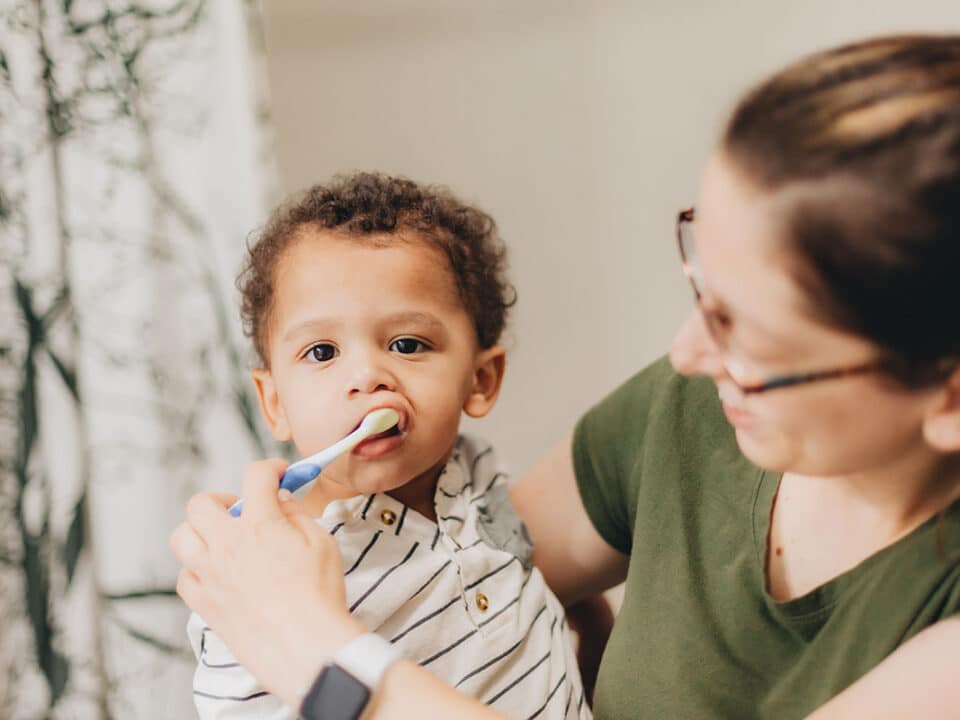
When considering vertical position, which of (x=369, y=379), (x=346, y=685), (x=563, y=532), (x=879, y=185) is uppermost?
(x=879, y=185)

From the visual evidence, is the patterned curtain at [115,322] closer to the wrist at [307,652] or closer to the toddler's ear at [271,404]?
the toddler's ear at [271,404]

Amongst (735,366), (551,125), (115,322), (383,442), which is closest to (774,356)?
(735,366)

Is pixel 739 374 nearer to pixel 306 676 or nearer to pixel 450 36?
pixel 306 676

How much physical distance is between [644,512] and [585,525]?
0.13 m

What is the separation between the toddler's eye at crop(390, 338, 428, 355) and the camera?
81 centimetres

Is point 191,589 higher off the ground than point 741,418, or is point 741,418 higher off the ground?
point 741,418

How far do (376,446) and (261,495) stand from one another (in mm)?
110

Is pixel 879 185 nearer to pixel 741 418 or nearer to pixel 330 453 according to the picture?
pixel 741 418

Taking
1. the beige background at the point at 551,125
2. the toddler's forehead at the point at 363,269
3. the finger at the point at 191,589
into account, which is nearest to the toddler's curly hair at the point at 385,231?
the toddler's forehead at the point at 363,269

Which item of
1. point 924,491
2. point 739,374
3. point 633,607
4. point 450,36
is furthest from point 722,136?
point 450,36

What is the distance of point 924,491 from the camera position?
68 centimetres

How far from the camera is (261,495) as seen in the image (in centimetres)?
70

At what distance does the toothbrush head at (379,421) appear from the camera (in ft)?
2.49

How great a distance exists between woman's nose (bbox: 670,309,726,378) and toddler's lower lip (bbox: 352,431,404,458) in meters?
0.24
